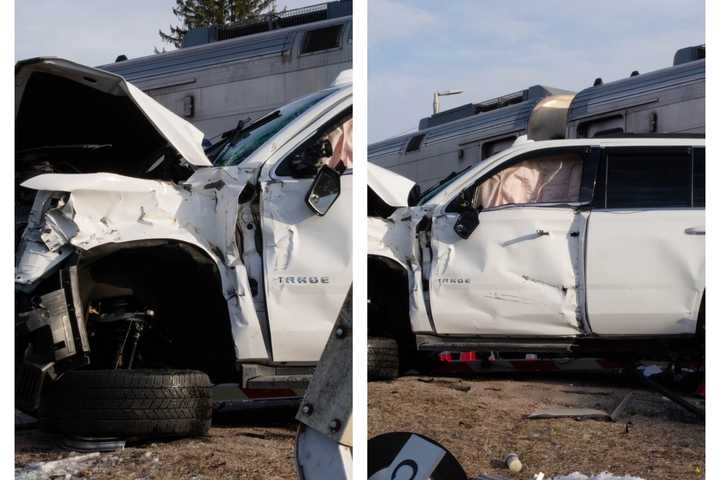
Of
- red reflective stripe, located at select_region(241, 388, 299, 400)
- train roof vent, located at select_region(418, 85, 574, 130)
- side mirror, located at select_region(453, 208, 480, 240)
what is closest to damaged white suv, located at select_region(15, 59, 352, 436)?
red reflective stripe, located at select_region(241, 388, 299, 400)

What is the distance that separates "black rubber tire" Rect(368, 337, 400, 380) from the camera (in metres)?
3.40

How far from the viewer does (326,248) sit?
325 cm

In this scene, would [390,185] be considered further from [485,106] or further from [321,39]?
[321,39]

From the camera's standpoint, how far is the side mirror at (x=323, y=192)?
3.28 metres

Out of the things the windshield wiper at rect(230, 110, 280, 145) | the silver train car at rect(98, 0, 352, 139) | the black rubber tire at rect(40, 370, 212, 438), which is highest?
Answer: the silver train car at rect(98, 0, 352, 139)

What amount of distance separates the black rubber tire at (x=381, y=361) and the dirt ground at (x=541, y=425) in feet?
0.12

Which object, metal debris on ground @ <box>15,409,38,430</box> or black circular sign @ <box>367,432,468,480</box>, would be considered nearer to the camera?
black circular sign @ <box>367,432,468,480</box>

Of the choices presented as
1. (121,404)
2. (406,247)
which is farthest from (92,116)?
(406,247)

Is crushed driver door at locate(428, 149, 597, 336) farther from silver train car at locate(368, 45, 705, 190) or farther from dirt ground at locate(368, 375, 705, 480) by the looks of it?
dirt ground at locate(368, 375, 705, 480)

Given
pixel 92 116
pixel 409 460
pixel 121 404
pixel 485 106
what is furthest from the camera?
pixel 485 106

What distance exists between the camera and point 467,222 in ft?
11.8

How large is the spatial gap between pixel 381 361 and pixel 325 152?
798mm

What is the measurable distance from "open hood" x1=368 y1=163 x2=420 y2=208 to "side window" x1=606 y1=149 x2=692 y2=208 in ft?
2.53

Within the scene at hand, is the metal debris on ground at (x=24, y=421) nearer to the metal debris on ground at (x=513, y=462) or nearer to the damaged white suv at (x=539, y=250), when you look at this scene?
the damaged white suv at (x=539, y=250)
